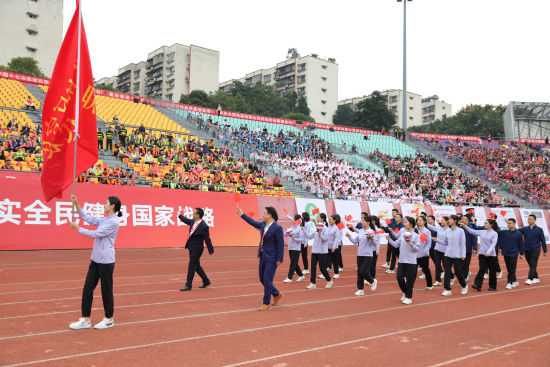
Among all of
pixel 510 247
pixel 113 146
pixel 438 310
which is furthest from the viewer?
pixel 113 146

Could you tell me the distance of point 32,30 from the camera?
58656 mm

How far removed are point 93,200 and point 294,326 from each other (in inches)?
474

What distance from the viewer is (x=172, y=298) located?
8.16 meters

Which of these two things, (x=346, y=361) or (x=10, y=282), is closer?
(x=346, y=361)

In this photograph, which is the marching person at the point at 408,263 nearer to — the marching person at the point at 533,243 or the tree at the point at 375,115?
the marching person at the point at 533,243

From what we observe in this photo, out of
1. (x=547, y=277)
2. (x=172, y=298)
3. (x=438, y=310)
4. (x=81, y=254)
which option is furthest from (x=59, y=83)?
(x=547, y=277)

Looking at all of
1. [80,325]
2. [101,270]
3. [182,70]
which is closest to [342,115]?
[182,70]

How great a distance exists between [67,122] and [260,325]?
4226mm

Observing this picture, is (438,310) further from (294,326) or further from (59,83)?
(59,83)

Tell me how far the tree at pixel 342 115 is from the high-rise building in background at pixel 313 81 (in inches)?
37.7

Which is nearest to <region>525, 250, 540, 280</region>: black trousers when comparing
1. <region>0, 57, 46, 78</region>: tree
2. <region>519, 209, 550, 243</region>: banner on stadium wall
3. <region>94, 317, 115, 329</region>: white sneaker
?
<region>94, 317, 115, 329</region>: white sneaker

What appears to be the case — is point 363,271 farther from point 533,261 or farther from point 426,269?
point 533,261

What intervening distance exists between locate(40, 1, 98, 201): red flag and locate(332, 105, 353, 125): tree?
7475 cm

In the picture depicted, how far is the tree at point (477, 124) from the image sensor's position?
68.0 meters
